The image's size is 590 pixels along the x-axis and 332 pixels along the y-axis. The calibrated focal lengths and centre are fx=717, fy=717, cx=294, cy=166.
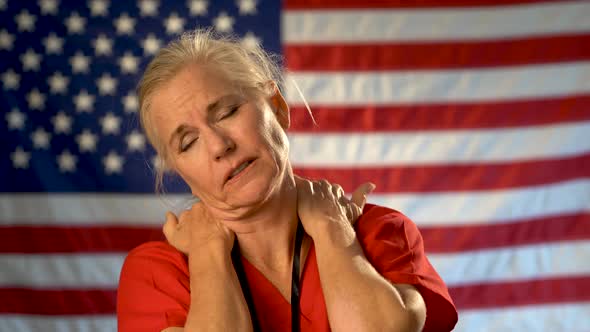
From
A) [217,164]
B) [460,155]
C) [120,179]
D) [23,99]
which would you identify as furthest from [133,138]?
[217,164]

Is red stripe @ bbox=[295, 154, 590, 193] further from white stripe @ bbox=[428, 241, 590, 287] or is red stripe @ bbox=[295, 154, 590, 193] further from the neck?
the neck

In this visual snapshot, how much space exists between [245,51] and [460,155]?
1349mm

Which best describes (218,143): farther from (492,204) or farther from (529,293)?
(529,293)

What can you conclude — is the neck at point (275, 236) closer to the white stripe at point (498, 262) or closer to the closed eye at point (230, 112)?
the closed eye at point (230, 112)

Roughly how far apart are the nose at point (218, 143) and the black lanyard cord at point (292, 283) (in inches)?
7.9

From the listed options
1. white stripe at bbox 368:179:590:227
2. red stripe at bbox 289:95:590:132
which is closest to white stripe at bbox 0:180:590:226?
white stripe at bbox 368:179:590:227

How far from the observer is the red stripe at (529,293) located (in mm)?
2521

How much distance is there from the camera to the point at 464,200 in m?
2.51

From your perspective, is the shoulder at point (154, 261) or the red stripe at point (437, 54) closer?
the shoulder at point (154, 261)

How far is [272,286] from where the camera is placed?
127 cm

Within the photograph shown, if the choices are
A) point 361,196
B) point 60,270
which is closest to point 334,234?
point 361,196

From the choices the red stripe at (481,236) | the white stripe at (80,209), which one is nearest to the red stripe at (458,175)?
the red stripe at (481,236)

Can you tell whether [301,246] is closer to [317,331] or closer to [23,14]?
[317,331]

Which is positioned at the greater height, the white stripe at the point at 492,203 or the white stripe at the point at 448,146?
the white stripe at the point at 448,146
